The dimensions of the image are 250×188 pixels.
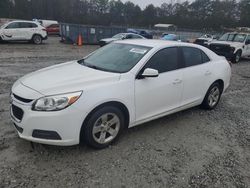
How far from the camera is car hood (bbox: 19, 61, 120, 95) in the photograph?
3150 millimetres

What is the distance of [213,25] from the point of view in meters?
75.4

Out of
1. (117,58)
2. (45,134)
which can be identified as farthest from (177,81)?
(45,134)

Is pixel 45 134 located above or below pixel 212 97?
above

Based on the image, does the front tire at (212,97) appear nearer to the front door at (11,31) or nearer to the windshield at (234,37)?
the windshield at (234,37)

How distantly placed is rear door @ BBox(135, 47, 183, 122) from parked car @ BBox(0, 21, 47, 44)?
613 inches

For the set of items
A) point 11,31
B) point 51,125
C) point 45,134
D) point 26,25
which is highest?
point 26,25

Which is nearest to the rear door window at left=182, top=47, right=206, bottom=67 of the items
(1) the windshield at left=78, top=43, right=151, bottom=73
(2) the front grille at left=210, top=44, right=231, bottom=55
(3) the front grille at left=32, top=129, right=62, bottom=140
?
(1) the windshield at left=78, top=43, right=151, bottom=73

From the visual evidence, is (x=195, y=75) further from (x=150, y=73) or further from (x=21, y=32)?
(x=21, y=32)

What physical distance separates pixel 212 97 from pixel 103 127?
9.75 feet

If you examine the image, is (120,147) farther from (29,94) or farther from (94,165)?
(29,94)

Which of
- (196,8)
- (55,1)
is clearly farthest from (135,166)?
(196,8)

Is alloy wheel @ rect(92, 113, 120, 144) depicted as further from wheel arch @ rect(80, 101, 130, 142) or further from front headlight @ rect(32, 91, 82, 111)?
front headlight @ rect(32, 91, 82, 111)

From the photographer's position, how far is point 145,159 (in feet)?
11.0

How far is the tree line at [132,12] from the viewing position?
56594 mm
